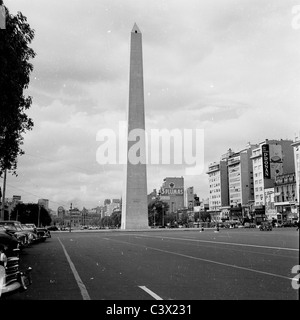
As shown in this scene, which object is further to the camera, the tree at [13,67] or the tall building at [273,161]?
the tall building at [273,161]

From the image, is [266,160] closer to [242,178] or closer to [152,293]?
[242,178]

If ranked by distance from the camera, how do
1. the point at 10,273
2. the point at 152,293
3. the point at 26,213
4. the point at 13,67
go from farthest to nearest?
the point at 26,213, the point at 13,67, the point at 152,293, the point at 10,273

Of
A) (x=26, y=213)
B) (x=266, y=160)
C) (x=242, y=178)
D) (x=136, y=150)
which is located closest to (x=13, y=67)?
(x=136, y=150)

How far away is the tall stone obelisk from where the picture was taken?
61219 mm

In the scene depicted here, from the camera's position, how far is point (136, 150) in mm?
65000

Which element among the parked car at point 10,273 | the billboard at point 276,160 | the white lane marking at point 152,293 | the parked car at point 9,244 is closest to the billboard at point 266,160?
the billboard at point 276,160

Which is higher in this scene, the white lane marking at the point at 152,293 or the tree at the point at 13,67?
the tree at the point at 13,67

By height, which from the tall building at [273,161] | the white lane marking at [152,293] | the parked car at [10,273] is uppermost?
the tall building at [273,161]

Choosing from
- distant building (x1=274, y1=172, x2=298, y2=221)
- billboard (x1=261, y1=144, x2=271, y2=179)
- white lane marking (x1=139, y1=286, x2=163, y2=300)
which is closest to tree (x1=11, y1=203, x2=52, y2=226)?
distant building (x1=274, y1=172, x2=298, y2=221)

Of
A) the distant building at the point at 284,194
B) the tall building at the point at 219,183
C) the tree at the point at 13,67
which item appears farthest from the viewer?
the tall building at the point at 219,183

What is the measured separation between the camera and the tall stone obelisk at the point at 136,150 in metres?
61.2

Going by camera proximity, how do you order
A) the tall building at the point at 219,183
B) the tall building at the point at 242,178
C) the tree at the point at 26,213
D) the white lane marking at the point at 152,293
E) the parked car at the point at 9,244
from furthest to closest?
1. the tall building at the point at 219,183
2. the tall building at the point at 242,178
3. the tree at the point at 26,213
4. the white lane marking at the point at 152,293
5. the parked car at the point at 9,244

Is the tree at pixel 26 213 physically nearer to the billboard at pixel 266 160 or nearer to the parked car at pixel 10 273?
the billboard at pixel 266 160

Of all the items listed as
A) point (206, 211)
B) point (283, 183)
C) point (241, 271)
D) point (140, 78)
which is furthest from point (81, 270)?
point (206, 211)
